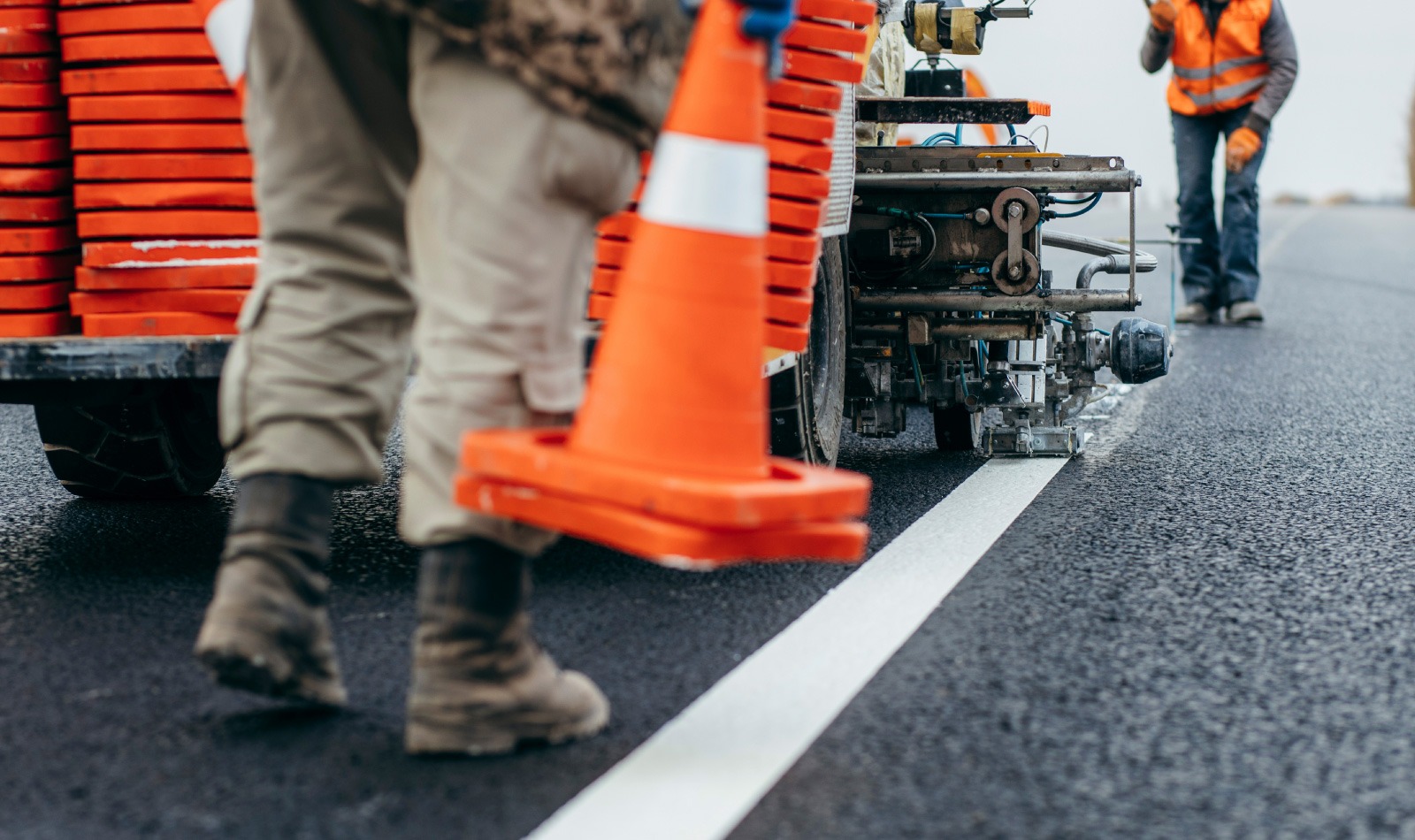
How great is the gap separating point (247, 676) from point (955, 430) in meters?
3.59

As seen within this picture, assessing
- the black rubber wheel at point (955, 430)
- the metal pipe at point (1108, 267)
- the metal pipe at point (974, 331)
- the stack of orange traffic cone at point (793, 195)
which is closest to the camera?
the stack of orange traffic cone at point (793, 195)

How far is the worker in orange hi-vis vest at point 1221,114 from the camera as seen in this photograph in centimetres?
1074

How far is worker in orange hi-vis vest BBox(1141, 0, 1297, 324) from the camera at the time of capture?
10742 mm

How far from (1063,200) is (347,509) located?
2465 mm

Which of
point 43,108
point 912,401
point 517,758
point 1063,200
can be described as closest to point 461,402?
point 517,758

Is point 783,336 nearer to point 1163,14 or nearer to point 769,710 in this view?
point 769,710

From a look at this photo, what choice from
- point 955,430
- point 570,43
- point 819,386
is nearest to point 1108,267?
point 955,430

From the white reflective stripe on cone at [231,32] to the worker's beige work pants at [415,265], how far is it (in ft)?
1.42

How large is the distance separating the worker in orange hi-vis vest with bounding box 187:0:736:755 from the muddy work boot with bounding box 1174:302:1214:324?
944 cm

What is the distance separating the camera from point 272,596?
2.41 m

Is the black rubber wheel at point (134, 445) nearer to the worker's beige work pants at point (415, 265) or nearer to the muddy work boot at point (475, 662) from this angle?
the worker's beige work pants at point (415, 265)

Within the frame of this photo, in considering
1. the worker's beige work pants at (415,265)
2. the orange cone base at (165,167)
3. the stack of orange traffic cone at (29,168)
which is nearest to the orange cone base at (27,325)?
the stack of orange traffic cone at (29,168)

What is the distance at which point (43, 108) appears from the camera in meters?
3.49

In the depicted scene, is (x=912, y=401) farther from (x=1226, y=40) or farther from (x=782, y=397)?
(x=1226, y=40)
